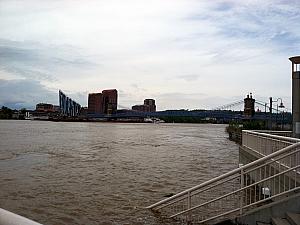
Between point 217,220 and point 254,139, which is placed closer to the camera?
point 217,220

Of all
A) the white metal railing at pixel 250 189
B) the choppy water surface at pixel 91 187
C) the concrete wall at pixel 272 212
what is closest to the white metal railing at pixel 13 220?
the concrete wall at pixel 272 212

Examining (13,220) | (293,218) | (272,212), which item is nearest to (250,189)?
(272,212)

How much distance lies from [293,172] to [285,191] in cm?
48

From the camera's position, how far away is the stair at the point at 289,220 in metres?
6.56

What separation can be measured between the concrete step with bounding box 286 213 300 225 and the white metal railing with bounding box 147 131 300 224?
18.7 inches

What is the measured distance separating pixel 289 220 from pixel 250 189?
2738 mm

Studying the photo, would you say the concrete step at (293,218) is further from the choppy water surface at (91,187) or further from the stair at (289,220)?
the choppy water surface at (91,187)

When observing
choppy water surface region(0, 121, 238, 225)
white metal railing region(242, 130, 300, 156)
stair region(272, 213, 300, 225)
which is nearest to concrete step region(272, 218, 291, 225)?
stair region(272, 213, 300, 225)

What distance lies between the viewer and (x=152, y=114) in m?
126

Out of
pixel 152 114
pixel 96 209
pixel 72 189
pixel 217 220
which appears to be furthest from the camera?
pixel 152 114

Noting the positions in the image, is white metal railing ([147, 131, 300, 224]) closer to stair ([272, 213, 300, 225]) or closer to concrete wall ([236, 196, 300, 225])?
concrete wall ([236, 196, 300, 225])

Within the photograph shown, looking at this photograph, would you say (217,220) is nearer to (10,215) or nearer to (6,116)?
(10,215)

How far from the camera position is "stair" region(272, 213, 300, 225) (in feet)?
21.5

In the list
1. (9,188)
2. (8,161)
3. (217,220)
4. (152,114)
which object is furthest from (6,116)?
(217,220)
